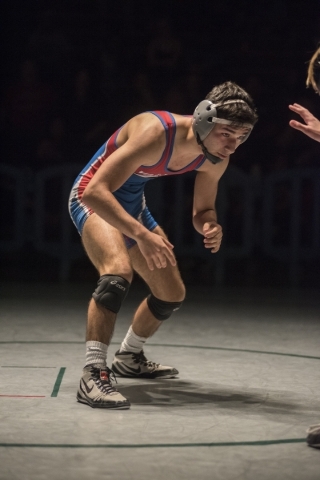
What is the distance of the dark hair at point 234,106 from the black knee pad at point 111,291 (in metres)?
0.89

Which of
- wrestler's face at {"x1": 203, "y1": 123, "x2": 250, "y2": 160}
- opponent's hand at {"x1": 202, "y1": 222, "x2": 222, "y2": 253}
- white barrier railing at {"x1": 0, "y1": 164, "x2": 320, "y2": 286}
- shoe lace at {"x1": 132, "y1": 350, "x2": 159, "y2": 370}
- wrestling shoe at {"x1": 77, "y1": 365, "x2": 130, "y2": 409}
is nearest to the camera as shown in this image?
wrestling shoe at {"x1": 77, "y1": 365, "x2": 130, "y2": 409}

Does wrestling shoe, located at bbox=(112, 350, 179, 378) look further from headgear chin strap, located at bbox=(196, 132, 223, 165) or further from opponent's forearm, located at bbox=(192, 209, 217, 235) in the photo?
headgear chin strap, located at bbox=(196, 132, 223, 165)

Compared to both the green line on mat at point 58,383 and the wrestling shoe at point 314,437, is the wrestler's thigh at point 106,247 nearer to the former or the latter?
the green line on mat at point 58,383

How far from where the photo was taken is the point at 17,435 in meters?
3.41

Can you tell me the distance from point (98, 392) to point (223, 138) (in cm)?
129

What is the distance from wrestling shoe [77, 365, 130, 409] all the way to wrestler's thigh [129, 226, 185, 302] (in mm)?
701

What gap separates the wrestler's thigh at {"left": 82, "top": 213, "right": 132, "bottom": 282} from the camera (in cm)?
Result: 419

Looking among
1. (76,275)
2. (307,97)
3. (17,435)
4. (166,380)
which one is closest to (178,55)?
(307,97)

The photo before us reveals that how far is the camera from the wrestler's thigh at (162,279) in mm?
4695

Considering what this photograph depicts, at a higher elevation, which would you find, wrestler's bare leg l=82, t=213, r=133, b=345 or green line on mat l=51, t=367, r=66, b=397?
wrestler's bare leg l=82, t=213, r=133, b=345

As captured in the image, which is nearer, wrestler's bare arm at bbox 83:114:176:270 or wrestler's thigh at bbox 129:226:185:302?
wrestler's bare arm at bbox 83:114:176:270

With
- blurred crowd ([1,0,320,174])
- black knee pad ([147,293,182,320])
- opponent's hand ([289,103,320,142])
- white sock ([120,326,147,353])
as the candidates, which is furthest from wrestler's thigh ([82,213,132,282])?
blurred crowd ([1,0,320,174])

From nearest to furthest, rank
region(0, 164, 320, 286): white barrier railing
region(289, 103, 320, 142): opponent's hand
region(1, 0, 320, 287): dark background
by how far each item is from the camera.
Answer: region(289, 103, 320, 142): opponent's hand → region(0, 164, 320, 286): white barrier railing → region(1, 0, 320, 287): dark background

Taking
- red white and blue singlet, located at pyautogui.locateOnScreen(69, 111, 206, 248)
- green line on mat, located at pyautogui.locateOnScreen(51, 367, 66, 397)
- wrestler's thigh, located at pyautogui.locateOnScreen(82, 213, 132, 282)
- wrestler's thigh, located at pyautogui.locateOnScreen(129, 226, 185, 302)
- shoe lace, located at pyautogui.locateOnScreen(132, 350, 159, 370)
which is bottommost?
green line on mat, located at pyautogui.locateOnScreen(51, 367, 66, 397)
